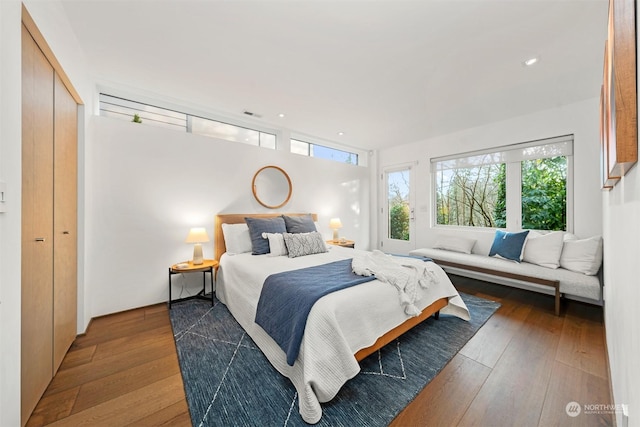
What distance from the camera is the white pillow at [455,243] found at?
379cm

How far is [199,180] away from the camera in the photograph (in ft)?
10.1

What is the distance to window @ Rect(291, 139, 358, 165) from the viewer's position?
4.35m

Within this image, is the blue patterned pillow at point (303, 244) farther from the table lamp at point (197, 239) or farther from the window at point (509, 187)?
the window at point (509, 187)

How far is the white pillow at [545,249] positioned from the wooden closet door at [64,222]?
4.80 m

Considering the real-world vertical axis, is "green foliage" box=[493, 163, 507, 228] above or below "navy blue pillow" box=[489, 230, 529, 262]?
above

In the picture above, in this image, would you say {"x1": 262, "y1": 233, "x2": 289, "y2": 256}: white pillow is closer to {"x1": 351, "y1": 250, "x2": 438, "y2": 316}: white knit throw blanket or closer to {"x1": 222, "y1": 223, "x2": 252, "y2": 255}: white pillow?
{"x1": 222, "y1": 223, "x2": 252, "y2": 255}: white pillow

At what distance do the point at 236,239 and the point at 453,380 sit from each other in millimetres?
2621

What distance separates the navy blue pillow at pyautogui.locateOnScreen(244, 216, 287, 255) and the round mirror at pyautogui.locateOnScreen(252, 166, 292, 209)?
0.53 metres

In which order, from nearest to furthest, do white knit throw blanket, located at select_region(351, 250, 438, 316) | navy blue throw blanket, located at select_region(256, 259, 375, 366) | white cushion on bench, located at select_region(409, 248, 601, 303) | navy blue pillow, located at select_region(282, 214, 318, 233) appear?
navy blue throw blanket, located at select_region(256, 259, 375, 366)
white knit throw blanket, located at select_region(351, 250, 438, 316)
white cushion on bench, located at select_region(409, 248, 601, 303)
navy blue pillow, located at select_region(282, 214, 318, 233)

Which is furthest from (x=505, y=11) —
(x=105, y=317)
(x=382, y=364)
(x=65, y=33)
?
(x=105, y=317)
